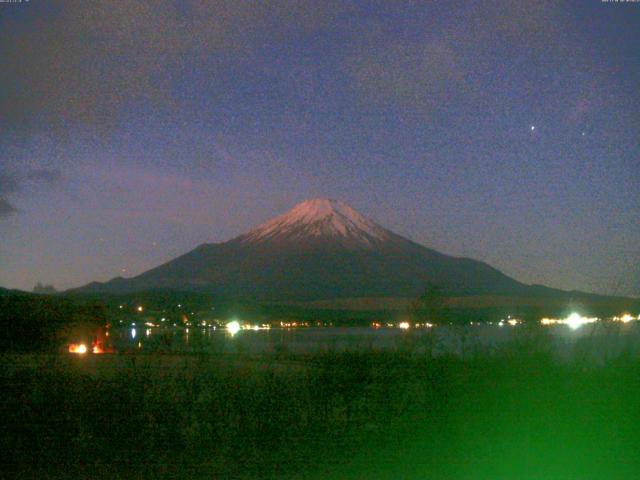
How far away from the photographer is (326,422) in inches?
423

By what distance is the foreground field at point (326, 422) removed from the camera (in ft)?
29.9

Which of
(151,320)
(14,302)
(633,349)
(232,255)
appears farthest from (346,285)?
(633,349)

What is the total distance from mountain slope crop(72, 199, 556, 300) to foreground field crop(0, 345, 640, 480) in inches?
1788

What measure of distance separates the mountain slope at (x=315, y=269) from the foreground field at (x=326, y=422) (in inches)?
1788

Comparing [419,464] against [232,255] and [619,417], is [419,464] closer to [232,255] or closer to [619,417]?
[619,417]

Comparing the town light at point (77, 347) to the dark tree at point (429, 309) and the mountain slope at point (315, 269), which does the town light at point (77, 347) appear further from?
the mountain slope at point (315, 269)

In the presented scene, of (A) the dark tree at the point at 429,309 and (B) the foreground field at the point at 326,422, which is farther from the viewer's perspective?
(A) the dark tree at the point at 429,309

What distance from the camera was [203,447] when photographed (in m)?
9.68

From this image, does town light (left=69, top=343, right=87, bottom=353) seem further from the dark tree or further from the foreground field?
the foreground field

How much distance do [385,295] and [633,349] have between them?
4996cm

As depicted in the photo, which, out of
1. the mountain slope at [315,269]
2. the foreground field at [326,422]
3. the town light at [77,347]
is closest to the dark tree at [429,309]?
the foreground field at [326,422]

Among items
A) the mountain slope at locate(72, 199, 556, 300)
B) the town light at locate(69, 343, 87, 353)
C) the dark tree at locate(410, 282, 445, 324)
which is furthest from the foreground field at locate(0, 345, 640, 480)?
the mountain slope at locate(72, 199, 556, 300)

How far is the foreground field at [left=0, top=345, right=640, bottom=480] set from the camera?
912 cm

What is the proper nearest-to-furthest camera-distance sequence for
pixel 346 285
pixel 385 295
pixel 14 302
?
pixel 14 302, pixel 385 295, pixel 346 285
